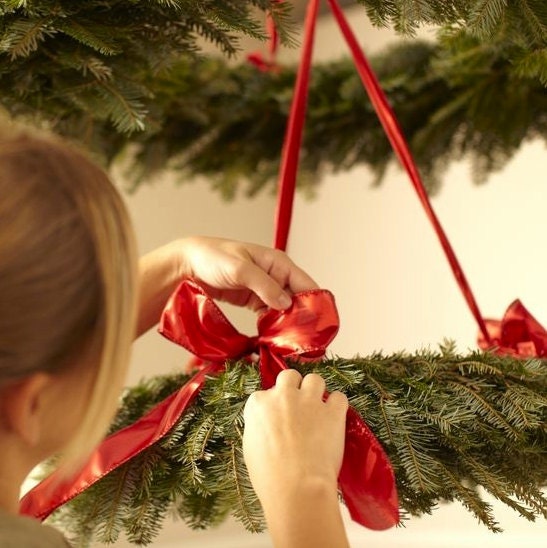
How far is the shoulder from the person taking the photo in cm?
42

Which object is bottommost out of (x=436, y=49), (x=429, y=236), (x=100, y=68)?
(x=100, y=68)

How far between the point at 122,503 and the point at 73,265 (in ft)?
0.62

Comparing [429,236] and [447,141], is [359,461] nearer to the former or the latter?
[447,141]

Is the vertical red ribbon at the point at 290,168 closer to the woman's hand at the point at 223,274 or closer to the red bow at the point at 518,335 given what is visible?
the woman's hand at the point at 223,274

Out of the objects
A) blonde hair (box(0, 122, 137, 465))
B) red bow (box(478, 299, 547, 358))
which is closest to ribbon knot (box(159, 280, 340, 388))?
blonde hair (box(0, 122, 137, 465))

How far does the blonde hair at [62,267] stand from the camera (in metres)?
0.42

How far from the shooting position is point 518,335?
0.75 meters

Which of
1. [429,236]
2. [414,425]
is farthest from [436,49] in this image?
[429,236]

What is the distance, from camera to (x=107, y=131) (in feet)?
3.28

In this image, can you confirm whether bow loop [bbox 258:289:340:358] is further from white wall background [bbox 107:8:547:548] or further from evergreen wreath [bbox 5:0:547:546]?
white wall background [bbox 107:8:547:548]

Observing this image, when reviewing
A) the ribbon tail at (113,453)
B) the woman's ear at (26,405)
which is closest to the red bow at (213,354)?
the ribbon tail at (113,453)

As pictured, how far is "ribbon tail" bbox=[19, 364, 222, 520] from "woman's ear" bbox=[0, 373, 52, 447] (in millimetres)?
102

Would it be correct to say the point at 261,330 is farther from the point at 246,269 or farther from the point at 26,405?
the point at 26,405

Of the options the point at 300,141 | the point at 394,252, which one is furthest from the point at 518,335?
the point at 394,252
